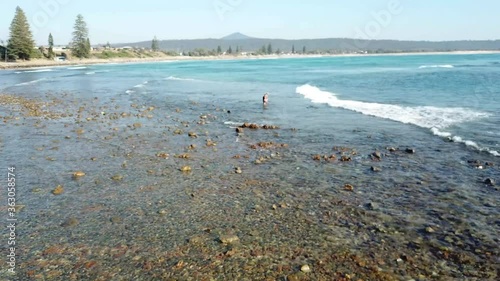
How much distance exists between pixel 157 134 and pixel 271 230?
561 inches

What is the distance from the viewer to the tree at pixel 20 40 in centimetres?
12431

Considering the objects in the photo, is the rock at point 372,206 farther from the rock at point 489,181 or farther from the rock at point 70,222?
the rock at point 70,222

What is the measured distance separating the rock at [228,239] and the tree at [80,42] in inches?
7137

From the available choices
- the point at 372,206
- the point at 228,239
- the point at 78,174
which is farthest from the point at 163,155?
the point at 372,206

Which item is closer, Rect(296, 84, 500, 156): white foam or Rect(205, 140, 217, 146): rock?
Rect(205, 140, 217, 146): rock

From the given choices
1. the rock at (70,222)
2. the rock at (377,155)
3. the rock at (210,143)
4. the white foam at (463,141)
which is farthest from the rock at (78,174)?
the white foam at (463,141)

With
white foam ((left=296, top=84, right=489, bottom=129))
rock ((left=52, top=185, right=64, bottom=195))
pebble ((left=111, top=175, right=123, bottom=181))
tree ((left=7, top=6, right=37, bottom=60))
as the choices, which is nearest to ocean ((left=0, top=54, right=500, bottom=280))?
pebble ((left=111, top=175, right=123, bottom=181))

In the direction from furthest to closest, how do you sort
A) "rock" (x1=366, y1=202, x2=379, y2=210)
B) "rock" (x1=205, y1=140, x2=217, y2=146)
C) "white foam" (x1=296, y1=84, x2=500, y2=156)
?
"white foam" (x1=296, y1=84, x2=500, y2=156) → "rock" (x1=205, y1=140, x2=217, y2=146) → "rock" (x1=366, y1=202, x2=379, y2=210)

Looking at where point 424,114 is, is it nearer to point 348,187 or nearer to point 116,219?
point 348,187

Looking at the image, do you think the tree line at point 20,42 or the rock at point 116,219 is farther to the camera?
the tree line at point 20,42

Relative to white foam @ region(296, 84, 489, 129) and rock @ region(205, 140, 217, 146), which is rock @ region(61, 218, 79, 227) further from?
white foam @ region(296, 84, 489, 129)

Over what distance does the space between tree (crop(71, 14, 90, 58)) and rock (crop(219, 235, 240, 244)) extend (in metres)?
181

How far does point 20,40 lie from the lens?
12481 centimetres

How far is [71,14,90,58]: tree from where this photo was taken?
557 ft
